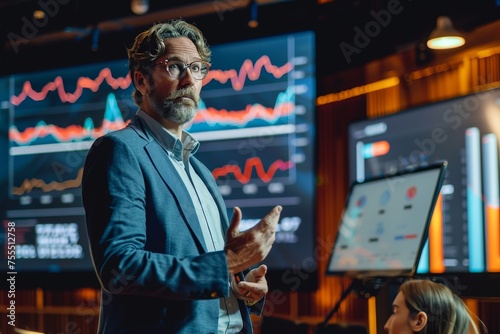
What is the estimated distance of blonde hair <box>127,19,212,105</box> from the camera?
1758mm

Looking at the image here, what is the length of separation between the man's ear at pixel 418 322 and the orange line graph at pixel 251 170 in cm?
197

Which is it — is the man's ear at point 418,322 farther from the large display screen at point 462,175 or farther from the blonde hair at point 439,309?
the large display screen at point 462,175

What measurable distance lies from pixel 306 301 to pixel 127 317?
4261 mm

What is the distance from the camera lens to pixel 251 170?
4.27 m

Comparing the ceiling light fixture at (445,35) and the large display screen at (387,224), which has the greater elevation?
the ceiling light fixture at (445,35)

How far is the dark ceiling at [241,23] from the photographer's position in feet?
14.5

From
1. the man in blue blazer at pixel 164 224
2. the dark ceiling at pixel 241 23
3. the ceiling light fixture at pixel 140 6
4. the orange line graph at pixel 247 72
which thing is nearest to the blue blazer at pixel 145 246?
the man in blue blazer at pixel 164 224

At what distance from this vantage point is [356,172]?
464 centimetres

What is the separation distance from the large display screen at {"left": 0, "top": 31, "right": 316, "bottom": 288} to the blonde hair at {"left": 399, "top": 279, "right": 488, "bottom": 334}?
1831 mm

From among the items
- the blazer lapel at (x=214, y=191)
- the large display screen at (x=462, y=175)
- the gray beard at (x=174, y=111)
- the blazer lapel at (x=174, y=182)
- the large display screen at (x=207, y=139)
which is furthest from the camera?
the large display screen at (x=207, y=139)

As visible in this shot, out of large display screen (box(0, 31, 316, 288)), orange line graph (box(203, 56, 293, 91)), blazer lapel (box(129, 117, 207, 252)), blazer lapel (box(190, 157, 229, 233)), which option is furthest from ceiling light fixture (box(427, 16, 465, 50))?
A: blazer lapel (box(129, 117, 207, 252))

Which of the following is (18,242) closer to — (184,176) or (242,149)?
(242,149)

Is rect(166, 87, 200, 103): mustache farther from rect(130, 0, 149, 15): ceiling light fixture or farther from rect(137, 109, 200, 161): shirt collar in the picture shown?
rect(130, 0, 149, 15): ceiling light fixture

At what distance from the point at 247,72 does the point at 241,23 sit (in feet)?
0.99
